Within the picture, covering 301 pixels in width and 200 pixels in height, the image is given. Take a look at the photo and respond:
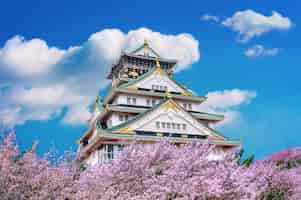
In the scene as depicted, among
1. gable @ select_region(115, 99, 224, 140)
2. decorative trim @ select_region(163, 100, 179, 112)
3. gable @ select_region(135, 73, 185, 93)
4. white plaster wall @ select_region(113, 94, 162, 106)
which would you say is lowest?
gable @ select_region(115, 99, 224, 140)

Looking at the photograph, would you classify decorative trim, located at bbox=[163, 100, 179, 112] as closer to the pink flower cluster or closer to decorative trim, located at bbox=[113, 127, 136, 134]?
decorative trim, located at bbox=[113, 127, 136, 134]

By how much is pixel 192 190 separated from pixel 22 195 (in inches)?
163

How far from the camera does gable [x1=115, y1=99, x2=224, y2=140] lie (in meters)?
27.6

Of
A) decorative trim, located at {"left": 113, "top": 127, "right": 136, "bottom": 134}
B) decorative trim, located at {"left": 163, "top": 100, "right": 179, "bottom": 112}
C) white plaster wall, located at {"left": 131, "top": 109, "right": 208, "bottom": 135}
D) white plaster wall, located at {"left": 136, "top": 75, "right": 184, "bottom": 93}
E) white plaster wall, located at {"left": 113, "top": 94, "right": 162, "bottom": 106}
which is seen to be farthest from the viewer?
white plaster wall, located at {"left": 136, "top": 75, "right": 184, "bottom": 93}

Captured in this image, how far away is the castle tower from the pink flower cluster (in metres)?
12.6

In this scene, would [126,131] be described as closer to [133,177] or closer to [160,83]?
[160,83]

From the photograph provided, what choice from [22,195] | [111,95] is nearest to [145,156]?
[22,195]

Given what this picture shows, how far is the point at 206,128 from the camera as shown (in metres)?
29.4

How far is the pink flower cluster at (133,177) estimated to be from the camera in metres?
8.55

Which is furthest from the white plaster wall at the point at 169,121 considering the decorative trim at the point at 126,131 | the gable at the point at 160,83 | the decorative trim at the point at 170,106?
the gable at the point at 160,83

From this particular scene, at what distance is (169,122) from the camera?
28.6 metres

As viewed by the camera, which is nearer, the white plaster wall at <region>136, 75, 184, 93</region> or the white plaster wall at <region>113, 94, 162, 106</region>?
the white plaster wall at <region>113, 94, 162, 106</region>

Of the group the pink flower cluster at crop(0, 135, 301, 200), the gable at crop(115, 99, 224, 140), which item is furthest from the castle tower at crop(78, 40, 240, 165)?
the pink flower cluster at crop(0, 135, 301, 200)

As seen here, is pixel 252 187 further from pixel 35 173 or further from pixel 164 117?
pixel 164 117
